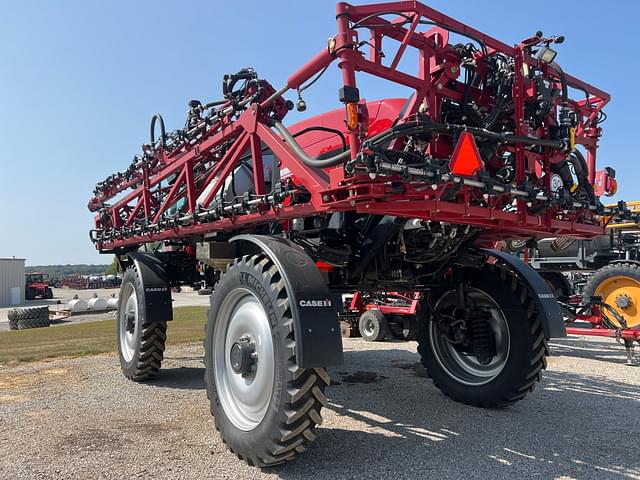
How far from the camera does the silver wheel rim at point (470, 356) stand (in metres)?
5.06

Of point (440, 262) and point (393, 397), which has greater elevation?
point (440, 262)

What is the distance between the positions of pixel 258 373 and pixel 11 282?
44.8 meters

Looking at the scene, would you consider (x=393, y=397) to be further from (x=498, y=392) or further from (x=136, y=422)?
(x=136, y=422)

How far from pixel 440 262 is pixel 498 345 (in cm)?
101

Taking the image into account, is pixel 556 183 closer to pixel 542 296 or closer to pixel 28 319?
pixel 542 296

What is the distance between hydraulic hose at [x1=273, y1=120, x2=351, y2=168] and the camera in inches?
140

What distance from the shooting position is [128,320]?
685cm

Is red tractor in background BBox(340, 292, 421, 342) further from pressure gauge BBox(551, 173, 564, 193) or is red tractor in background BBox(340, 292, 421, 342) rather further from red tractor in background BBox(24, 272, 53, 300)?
red tractor in background BBox(24, 272, 53, 300)

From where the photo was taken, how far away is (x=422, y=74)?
383 centimetres

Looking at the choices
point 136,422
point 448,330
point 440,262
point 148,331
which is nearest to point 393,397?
point 448,330

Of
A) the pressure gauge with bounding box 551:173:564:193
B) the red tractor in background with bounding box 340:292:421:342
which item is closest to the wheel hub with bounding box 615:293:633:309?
the red tractor in background with bounding box 340:292:421:342

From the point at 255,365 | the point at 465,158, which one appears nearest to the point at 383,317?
the point at 255,365

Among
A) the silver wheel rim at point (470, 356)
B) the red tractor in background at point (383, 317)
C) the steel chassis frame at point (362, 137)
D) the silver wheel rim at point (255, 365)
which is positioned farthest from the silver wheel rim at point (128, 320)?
the red tractor in background at point (383, 317)

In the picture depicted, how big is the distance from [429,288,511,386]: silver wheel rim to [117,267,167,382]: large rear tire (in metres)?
3.34
